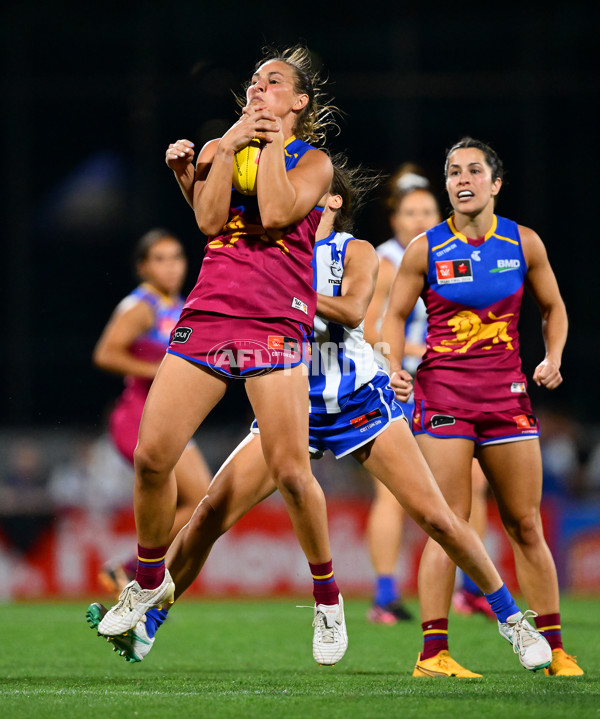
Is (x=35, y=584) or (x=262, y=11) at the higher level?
(x=262, y=11)

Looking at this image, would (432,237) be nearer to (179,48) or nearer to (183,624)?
(183,624)

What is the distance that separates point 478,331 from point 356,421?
0.67m

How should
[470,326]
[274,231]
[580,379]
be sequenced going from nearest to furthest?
[274,231] < [470,326] < [580,379]

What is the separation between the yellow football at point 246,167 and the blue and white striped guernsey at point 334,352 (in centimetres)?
98

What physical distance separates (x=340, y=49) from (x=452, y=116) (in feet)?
7.94

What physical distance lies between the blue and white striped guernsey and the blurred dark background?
50.7 feet

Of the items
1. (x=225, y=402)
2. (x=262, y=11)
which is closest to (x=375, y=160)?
(x=262, y=11)

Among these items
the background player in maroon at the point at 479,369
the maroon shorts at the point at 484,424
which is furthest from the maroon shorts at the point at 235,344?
the maroon shorts at the point at 484,424

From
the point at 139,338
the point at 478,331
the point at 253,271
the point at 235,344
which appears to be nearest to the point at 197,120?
the point at 139,338

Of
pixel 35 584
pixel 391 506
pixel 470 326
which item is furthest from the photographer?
pixel 35 584

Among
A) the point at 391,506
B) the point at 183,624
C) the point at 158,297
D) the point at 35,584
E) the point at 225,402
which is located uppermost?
the point at 158,297

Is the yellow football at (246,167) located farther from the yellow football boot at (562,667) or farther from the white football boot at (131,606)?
the yellow football boot at (562,667)

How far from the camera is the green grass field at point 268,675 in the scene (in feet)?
12.1

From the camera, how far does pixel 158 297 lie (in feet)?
24.9
